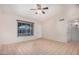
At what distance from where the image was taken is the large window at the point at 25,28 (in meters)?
2.49

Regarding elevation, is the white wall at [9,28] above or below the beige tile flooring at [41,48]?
above

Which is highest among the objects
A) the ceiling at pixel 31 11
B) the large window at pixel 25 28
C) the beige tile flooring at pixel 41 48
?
the ceiling at pixel 31 11

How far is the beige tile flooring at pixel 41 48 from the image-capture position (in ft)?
8.15

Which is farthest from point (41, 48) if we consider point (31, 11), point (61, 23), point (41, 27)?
point (31, 11)

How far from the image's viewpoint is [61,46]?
2494mm

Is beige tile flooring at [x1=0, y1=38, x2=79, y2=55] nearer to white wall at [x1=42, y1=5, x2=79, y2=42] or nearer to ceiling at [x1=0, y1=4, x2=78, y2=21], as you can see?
white wall at [x1=42, y1=5, x2=79, y2=42]

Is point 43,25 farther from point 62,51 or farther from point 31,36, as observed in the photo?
point 62,51

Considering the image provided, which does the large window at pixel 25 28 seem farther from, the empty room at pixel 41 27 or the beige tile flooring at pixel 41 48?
the beige tile flooring at pixel 41 48

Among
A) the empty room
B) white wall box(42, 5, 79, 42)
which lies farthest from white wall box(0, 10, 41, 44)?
white wall box(42, 5, 79, 42)

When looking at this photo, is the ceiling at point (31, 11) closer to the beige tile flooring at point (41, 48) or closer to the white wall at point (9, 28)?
the white wall at point (9, 28)

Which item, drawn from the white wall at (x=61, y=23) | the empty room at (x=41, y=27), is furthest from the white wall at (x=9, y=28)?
the white wall at (x=61, y=23)

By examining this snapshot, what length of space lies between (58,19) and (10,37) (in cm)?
80

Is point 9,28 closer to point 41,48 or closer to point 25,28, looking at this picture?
point 25,28

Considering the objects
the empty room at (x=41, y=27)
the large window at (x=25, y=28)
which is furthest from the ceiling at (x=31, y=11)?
the large window at (x=25, y=28)
